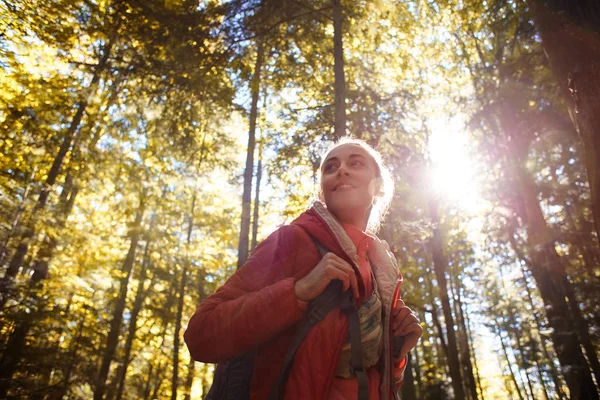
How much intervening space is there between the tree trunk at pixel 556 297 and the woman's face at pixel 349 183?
27.6ft

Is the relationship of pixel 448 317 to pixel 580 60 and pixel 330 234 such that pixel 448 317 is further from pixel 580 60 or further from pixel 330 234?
pixel 330 234

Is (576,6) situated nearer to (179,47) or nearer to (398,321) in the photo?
(398,321)

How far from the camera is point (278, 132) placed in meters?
9.21

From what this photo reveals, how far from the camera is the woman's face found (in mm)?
1981

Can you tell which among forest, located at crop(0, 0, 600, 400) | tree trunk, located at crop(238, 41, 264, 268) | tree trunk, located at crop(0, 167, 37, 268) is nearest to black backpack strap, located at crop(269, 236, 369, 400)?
forest, located at crop(0, 0, 600, 400)

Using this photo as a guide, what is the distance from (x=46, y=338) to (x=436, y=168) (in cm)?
1393

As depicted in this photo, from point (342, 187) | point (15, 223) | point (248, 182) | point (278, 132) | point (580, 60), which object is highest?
point (278, 132)

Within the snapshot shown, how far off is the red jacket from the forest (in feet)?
7.77

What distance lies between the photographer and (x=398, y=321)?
1.77 meters

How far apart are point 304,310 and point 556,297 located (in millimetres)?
10557

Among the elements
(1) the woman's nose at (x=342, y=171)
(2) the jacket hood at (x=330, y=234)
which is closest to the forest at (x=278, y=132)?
(1) the woman's nose at (x=342, y=171)

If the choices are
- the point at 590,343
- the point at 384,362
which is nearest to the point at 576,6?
the point at 384,362

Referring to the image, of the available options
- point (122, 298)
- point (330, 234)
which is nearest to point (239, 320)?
point (330, 234)

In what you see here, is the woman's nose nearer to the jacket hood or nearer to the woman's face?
the woman's face
